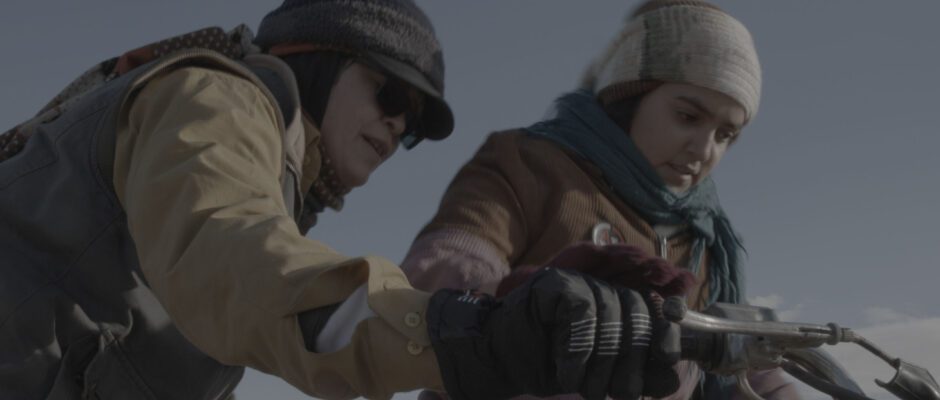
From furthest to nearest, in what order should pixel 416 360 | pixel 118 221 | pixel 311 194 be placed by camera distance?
pixel 311 194, pixel 118 221, pixel 416 360

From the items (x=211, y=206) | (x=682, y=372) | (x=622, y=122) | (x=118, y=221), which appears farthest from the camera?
(x=622, y=122)

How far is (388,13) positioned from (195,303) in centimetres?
147

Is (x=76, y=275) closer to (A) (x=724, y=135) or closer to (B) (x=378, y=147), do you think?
(B) (x=378, y=147)

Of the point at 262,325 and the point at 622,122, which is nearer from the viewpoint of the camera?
the point at 262,325

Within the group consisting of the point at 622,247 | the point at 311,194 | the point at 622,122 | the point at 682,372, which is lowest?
the point at 682,372

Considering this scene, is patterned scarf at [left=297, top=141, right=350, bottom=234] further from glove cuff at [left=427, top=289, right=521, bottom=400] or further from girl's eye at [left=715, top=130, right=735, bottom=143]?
glove cuff at [left=427, top=289, right=521, bottom=400]

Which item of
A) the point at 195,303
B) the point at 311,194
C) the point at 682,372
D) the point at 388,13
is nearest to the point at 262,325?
the point at 195,303

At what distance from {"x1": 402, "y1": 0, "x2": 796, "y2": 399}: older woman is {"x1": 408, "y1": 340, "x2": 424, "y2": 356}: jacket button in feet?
4.75

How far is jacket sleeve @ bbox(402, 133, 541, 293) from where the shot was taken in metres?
2.98

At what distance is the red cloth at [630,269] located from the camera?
1577 mm

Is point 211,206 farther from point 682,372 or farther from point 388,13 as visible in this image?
point 682,372

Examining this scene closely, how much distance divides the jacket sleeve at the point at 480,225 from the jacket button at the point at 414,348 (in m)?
1.29

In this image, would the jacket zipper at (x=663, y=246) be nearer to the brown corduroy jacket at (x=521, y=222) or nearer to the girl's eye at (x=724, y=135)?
the brown corduroy jacket at (x=521, y=222)

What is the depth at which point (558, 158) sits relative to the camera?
11.0 feet
